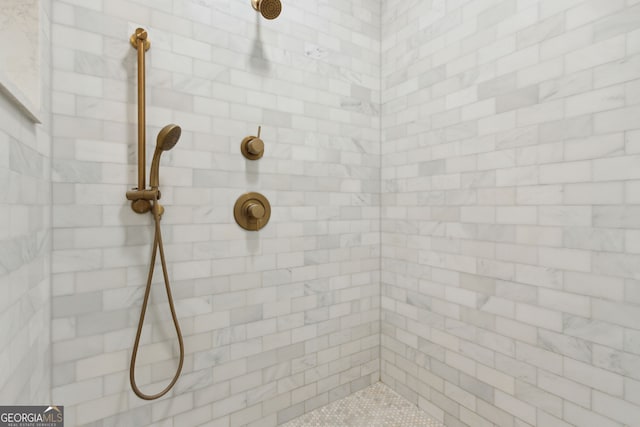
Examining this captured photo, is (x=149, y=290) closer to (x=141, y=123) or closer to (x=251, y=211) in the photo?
(x=251, y=211)

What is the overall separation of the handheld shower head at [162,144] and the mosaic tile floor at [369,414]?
53.7 inches

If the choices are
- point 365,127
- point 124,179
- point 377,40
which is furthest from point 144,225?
point 377,40

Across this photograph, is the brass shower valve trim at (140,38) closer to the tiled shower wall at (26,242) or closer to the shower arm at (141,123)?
the shower arm at (141,123)

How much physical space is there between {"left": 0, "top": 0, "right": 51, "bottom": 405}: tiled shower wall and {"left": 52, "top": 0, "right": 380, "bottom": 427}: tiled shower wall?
0.25 feet

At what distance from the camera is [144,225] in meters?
1.28

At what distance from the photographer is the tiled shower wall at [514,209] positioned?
1.06 m

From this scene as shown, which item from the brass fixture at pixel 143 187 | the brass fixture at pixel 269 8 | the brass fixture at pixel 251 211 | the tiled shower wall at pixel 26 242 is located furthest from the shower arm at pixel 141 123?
the brass fixture at pixel 269 8

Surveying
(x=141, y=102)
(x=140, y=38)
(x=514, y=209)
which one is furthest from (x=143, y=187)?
(x=514, y=209)

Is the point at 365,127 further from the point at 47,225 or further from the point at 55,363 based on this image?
the point at 55,363

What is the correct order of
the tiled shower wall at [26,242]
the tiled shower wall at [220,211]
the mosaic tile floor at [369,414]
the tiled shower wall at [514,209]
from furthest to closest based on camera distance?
the mosaic tile floor at [369,414], the tiled shower wall at [220,211], the tiled shower wall at [514,209], the tiled shower wall at [26,242]

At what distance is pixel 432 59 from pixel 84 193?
1700mm

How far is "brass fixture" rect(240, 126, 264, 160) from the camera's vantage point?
4.75 feet

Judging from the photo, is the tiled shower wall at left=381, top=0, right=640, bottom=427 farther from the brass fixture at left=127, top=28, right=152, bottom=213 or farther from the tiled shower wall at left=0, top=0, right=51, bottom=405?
the tiled shower wall at left=0, top=0, right=51, bottom=405

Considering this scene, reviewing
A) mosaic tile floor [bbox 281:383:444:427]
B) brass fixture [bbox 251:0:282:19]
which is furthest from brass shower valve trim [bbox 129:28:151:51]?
mosaic tile floor [bbox 281:383:444:427]
